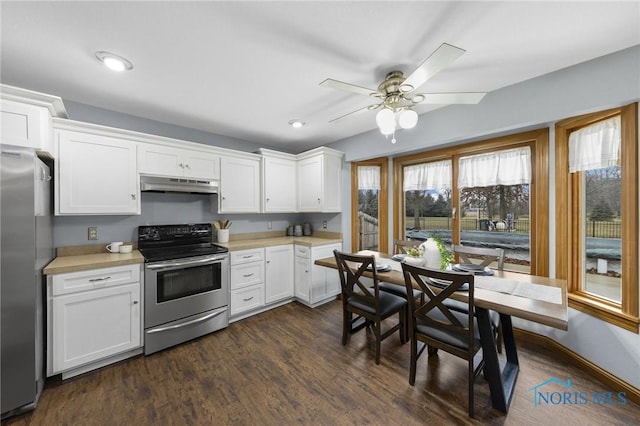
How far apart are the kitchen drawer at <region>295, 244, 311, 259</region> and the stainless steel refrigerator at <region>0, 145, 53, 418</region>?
250cm

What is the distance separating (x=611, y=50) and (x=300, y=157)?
323 cm

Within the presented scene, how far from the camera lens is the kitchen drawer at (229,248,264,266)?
2.97 metres

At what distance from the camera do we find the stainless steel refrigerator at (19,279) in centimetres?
156

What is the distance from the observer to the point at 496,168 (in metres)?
2.77

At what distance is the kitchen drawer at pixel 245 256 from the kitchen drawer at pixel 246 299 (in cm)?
34

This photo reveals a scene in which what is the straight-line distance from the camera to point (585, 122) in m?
2.08

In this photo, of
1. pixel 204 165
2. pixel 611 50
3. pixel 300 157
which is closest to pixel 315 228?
pixel 300 157

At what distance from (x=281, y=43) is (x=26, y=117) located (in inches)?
77.7

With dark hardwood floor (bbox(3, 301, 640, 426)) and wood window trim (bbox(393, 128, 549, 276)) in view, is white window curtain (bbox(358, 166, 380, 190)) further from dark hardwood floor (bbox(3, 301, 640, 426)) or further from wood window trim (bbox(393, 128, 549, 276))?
dark hardwood floor (bbox(3, 301, 640, 426))

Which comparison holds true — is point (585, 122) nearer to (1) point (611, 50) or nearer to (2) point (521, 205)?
(1) point (611, 50)

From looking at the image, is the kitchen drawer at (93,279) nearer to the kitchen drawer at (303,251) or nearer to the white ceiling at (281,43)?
the white ceiling at (281,43)

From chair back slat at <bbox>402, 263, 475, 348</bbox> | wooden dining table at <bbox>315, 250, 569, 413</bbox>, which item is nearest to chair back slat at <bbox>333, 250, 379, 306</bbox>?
wooden dining table at <bbox>315, 250, 569, 413</bbox>

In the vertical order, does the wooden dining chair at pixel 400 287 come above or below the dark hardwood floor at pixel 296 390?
above

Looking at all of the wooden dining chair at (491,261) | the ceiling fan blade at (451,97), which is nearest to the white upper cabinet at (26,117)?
the ceiling fan blade at (451,97)
